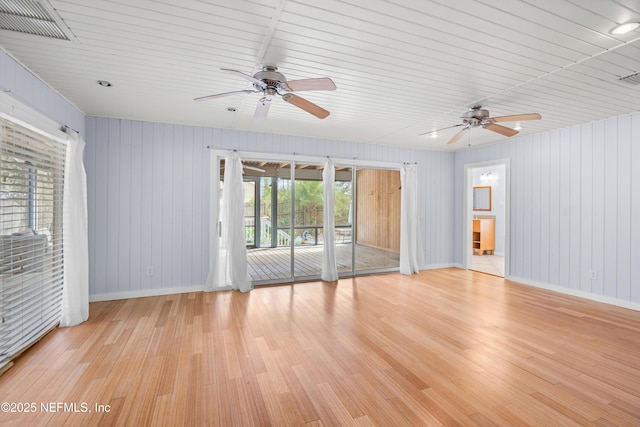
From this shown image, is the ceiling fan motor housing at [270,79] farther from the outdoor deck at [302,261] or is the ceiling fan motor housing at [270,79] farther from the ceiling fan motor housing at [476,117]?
the outdoor deck at [302,261]

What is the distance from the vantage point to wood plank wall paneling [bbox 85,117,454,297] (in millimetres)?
3971

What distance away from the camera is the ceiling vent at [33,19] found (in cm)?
177

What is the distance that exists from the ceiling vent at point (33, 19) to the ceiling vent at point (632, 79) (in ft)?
15.1

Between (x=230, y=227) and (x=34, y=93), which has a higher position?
(x=34, y=93)

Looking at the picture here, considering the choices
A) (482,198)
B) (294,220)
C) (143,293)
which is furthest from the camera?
(482,198)

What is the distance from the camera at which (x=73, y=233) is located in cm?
317

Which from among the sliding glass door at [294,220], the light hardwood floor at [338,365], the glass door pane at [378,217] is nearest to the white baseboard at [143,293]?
the light hardwood floor at [338,365]

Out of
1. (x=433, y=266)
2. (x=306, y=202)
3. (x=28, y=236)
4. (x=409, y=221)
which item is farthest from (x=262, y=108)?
(x=433, y=266)

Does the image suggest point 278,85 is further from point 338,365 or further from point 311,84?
point 338,365

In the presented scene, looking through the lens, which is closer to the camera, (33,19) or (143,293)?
(33,19)

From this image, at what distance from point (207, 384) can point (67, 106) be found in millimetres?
3475

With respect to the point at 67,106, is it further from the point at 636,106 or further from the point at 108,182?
the point at 636,106

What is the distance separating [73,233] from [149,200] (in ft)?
3.71

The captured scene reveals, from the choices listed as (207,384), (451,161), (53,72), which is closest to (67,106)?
(53,72)
